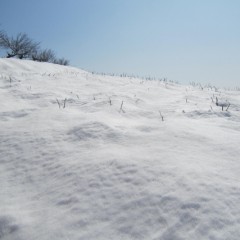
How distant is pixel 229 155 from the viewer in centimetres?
221

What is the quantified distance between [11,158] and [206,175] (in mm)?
1692

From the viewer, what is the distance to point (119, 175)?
2025mm

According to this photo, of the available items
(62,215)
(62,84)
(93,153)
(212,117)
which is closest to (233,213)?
(62,215)

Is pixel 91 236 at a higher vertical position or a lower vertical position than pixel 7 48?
lower

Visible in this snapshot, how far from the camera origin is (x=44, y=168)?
2.28 meters

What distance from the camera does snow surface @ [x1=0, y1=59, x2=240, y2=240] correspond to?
1.54m

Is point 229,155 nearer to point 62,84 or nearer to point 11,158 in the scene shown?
point 11,158

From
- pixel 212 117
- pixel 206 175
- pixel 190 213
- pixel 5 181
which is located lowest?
pixel 5 181

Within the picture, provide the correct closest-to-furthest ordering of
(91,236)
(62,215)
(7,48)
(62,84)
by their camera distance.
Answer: (91,236), (62,215), (62,84), (7,48)

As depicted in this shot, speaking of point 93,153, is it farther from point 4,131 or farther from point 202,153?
point 4,131

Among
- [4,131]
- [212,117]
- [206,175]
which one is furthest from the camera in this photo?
[212,117]

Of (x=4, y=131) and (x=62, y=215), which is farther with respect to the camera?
(x=4, y=131)

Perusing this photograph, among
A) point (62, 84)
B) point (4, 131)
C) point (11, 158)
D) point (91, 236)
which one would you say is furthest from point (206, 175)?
point (62, 84)

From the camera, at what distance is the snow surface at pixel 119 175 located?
154cm
